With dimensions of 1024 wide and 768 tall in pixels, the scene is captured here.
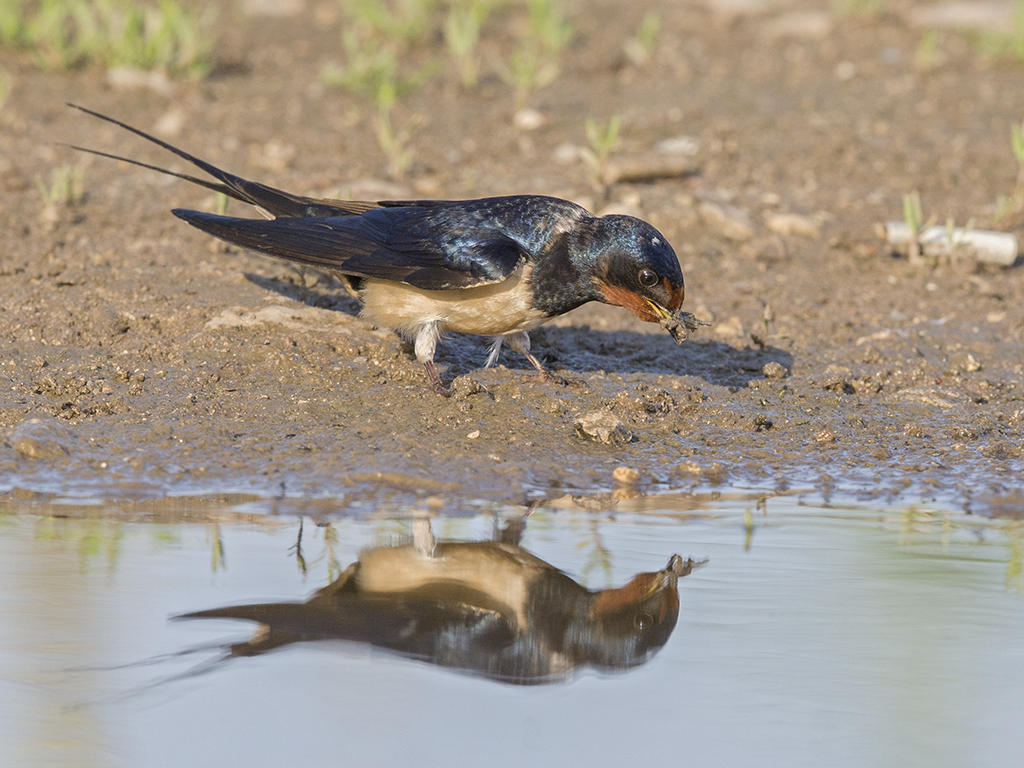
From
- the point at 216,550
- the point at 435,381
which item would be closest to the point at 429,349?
the point at 435,381

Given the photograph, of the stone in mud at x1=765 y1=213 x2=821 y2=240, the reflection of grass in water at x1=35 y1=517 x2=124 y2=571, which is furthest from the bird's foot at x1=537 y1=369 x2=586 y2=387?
the stone in mud at x1=765 y1=213 x2=821 y2=240

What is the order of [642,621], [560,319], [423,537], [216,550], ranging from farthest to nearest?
[560,319]
[423,537]
[216,550]
[642,621]

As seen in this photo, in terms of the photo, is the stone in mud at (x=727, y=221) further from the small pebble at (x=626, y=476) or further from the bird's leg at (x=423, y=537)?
the bird's leg at (x=423, y=537)

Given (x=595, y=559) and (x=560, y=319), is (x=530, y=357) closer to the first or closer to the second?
(x=560, y=319)

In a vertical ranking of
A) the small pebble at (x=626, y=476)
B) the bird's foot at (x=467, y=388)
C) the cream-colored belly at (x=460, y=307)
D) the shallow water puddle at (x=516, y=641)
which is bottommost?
the shallow water puddle at (x=516, y=641)

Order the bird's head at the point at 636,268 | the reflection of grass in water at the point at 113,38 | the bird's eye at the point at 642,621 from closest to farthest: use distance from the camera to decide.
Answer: the bird's eye at the point at 642,621, the bird's head at the point at 636,268, the reflection of grass in water at the point at 113,38

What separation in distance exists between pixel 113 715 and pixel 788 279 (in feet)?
16.0

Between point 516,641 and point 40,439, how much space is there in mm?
2109

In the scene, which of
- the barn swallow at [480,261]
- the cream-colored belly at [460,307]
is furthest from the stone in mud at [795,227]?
the cream-colored belly at [460,307]

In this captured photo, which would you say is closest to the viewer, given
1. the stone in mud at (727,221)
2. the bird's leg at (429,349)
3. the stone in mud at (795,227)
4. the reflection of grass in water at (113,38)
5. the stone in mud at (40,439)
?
the stone in mud at (40,439)

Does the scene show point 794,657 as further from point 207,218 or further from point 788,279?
point 788,279

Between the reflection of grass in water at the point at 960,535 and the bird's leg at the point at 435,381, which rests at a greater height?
the bird's leg at the point at 435,381

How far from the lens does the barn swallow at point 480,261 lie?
4816 millimetres

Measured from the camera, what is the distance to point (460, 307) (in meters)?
4.93
